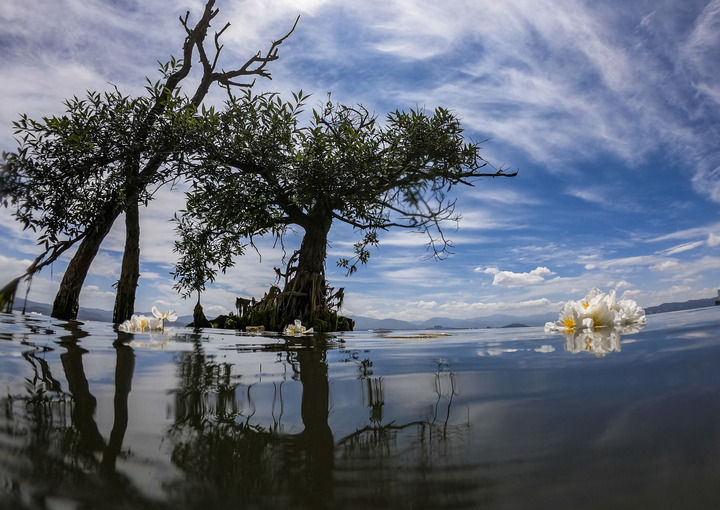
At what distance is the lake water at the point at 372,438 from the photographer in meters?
0.57

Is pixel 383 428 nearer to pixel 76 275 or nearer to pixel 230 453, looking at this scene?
pixel 230 453

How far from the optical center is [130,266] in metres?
9.74

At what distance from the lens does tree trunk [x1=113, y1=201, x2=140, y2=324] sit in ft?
31.3

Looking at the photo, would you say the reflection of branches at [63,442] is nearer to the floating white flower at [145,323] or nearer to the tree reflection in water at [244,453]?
the tree reflection in water at [244,453]

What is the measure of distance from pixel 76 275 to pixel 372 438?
10.1 metres

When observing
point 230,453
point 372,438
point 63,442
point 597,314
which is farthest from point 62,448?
point 597,314

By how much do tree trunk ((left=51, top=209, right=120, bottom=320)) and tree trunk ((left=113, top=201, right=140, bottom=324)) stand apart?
0.81m

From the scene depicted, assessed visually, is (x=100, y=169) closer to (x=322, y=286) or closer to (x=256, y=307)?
(x=256, y=307)

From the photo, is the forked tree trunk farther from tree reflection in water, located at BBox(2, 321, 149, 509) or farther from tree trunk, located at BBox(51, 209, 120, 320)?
tree reflection in water, located at BBox(2, 321, 149, 509)

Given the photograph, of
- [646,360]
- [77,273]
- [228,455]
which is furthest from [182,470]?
[77,273]

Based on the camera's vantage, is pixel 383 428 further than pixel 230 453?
Yes

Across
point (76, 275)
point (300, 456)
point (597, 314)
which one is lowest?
point (300, 456)

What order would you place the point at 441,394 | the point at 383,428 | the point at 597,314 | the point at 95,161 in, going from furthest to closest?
the point at 95,161 < the point at 597,314 < the point at 441,394 < the point at 383,428

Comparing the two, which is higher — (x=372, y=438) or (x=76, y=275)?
(x=76, y=275)
